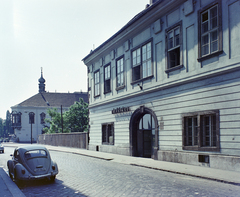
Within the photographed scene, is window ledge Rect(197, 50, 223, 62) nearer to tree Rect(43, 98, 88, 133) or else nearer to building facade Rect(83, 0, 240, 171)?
building facade Rect(83, 0, 240, 171)

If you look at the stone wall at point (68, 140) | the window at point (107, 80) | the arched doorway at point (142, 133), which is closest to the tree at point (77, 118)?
the stone wall at point (68, 140)

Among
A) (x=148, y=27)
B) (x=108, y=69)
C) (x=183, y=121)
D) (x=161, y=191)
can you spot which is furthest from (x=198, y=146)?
(x=108, y=69)

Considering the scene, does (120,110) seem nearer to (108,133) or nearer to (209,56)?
(108,133)

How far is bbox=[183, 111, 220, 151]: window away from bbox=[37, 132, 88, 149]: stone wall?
15.5 m

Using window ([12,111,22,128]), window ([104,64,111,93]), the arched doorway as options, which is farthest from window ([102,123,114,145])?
window ([12,111,22,128])

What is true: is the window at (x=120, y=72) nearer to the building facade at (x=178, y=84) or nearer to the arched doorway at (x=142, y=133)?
the building facade at (x=178, y=84)

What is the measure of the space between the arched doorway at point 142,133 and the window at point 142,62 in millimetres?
2265

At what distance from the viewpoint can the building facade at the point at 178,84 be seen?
11086 millimetres

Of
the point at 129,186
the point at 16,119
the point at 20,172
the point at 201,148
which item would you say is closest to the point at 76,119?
the point at 16,119

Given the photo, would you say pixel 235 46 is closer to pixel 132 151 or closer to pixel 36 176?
pixel 36 176

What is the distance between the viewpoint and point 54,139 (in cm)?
3934

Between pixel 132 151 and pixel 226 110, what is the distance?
28.4 ft

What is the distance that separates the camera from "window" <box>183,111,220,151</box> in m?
11.7

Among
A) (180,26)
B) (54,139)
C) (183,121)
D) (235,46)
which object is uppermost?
(180,26)
